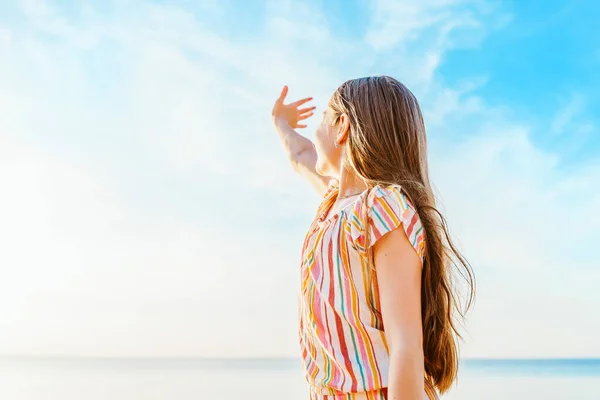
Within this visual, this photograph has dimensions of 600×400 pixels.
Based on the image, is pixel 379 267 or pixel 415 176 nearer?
pixel 379 267

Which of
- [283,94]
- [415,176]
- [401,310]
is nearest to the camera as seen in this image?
[401,310]

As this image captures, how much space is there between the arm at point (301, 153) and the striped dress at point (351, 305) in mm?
662

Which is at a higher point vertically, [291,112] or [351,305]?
[291,112]

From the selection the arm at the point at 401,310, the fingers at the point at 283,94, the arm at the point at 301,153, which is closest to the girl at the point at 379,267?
the arm at the point at 401,310

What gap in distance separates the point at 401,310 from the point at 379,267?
0.34 ft

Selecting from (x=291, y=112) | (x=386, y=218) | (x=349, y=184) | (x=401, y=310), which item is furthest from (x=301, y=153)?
(x=401, y=310)

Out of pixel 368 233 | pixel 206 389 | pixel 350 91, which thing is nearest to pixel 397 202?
pixel 368 233

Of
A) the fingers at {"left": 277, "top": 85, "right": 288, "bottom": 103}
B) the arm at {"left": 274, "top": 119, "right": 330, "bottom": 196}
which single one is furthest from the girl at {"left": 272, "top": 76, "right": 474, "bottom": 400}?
the fingers at {"left": 277, "top": 85, "right": 288, "bottom": 103}

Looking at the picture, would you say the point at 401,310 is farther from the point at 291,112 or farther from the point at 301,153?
the point at 291,112

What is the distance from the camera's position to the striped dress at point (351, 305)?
1456 millimetres

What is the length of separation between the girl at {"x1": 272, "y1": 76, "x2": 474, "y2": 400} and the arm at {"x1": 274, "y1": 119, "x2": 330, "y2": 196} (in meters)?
0.52

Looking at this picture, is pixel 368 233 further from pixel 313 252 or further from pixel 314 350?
pixel 314 350

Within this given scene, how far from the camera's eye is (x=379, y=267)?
146cm

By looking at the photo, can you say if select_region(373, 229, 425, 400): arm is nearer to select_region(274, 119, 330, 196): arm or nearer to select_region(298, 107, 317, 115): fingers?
select_region(274, 119, 330, 196): arm
